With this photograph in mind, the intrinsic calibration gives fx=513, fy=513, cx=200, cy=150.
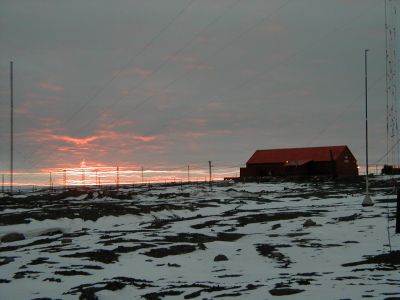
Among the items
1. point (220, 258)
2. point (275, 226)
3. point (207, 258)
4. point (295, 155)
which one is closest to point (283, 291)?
point (220, 258)

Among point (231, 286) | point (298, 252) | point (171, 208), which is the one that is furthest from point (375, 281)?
point (171, 208)

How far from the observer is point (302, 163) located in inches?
3664

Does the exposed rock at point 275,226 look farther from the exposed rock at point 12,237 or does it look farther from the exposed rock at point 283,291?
the exposed rock at point 283,291

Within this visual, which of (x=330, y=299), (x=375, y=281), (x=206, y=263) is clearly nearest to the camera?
(x=330, y=299)

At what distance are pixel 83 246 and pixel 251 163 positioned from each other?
8097 cm

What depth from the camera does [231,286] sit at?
13164mm

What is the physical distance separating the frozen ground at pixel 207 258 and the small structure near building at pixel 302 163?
62.6 metres

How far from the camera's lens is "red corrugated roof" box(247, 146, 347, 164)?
311ft

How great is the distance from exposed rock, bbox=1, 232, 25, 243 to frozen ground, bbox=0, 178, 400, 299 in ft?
2.64

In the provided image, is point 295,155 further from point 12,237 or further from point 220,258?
point 220,258

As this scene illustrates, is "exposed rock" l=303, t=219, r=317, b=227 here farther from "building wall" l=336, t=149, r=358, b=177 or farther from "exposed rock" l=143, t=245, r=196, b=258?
"building wall" l=336, t=149, r=358, b=177

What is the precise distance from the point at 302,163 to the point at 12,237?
73.3m

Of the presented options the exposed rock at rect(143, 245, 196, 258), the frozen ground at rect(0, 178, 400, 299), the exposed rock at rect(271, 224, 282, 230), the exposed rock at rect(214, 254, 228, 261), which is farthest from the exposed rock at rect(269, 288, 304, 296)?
the exposed rock at rect(271, 224, 282, 230)

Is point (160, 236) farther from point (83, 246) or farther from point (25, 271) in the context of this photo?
point (25, 271)
